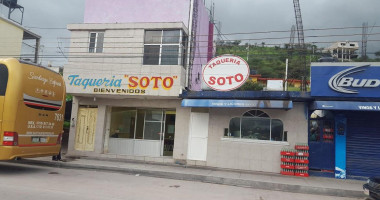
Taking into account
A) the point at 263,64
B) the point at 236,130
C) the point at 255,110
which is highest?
the point at 263,64

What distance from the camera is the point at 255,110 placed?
508 inches

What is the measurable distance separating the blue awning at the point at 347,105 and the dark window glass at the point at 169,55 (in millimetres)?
6541

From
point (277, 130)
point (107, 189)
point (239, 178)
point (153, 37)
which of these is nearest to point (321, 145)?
point (277, 130)

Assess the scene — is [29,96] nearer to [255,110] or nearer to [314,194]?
[255,110]

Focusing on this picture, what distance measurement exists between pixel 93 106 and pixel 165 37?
5491 millimetres

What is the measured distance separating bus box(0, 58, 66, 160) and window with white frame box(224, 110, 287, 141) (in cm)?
750

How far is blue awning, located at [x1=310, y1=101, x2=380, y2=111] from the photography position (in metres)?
→ 10.2

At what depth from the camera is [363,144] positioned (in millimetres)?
11531

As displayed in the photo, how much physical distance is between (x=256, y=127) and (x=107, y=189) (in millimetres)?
7319

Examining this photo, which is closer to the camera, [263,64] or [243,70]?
[243,70]

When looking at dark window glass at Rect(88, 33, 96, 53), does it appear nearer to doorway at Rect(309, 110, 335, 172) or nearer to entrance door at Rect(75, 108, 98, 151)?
entrance door at Rect(75, 108, 98, 151)

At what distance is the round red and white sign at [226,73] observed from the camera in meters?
12.2

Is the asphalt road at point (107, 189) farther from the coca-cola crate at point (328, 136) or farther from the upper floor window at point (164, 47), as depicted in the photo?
the upper floor window at point (164, 47)

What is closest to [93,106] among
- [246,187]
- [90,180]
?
[90,180]
